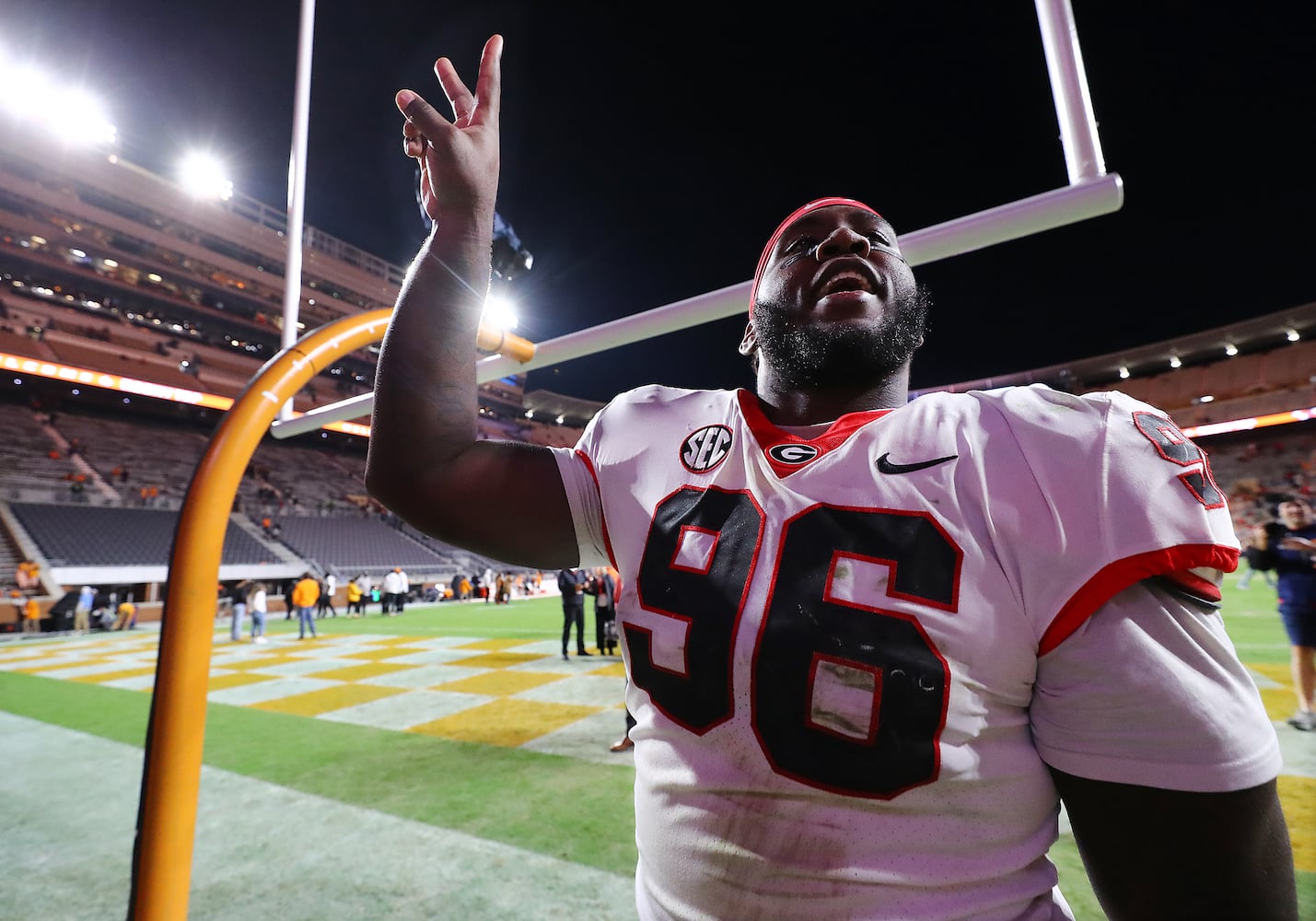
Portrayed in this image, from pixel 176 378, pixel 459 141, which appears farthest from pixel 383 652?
pixel 176 378

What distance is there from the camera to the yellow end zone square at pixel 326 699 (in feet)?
20.9

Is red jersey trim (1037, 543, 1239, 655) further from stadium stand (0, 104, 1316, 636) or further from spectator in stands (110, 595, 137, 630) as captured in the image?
stadium stand (0, 104, 1316, 636)

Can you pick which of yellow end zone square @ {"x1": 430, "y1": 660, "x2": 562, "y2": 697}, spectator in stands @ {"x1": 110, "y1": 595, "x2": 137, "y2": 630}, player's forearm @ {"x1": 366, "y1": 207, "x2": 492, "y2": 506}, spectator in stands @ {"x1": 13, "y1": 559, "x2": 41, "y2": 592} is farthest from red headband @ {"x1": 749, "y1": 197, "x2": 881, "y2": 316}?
spectator in stands @ {"x1": 13, "y1": 559, "x2": 41, "y2": 592}

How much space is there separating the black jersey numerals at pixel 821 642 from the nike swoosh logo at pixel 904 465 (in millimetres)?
84

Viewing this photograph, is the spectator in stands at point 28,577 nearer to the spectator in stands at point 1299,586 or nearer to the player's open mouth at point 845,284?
the player's open mouth at point 845,284

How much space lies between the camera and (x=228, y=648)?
39.2ft

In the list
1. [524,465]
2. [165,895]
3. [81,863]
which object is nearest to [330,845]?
[81,863]

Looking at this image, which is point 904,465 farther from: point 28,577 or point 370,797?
point 28,577

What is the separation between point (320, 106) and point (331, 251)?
42.9m

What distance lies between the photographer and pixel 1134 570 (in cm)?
77

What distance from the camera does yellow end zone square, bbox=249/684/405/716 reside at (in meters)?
6.38

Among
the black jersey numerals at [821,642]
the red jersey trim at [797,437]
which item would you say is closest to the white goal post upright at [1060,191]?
the red jersey trim at [797,437]

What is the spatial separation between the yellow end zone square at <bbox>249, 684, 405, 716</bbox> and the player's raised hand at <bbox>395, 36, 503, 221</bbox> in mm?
6549

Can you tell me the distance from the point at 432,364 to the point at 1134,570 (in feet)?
3.83
